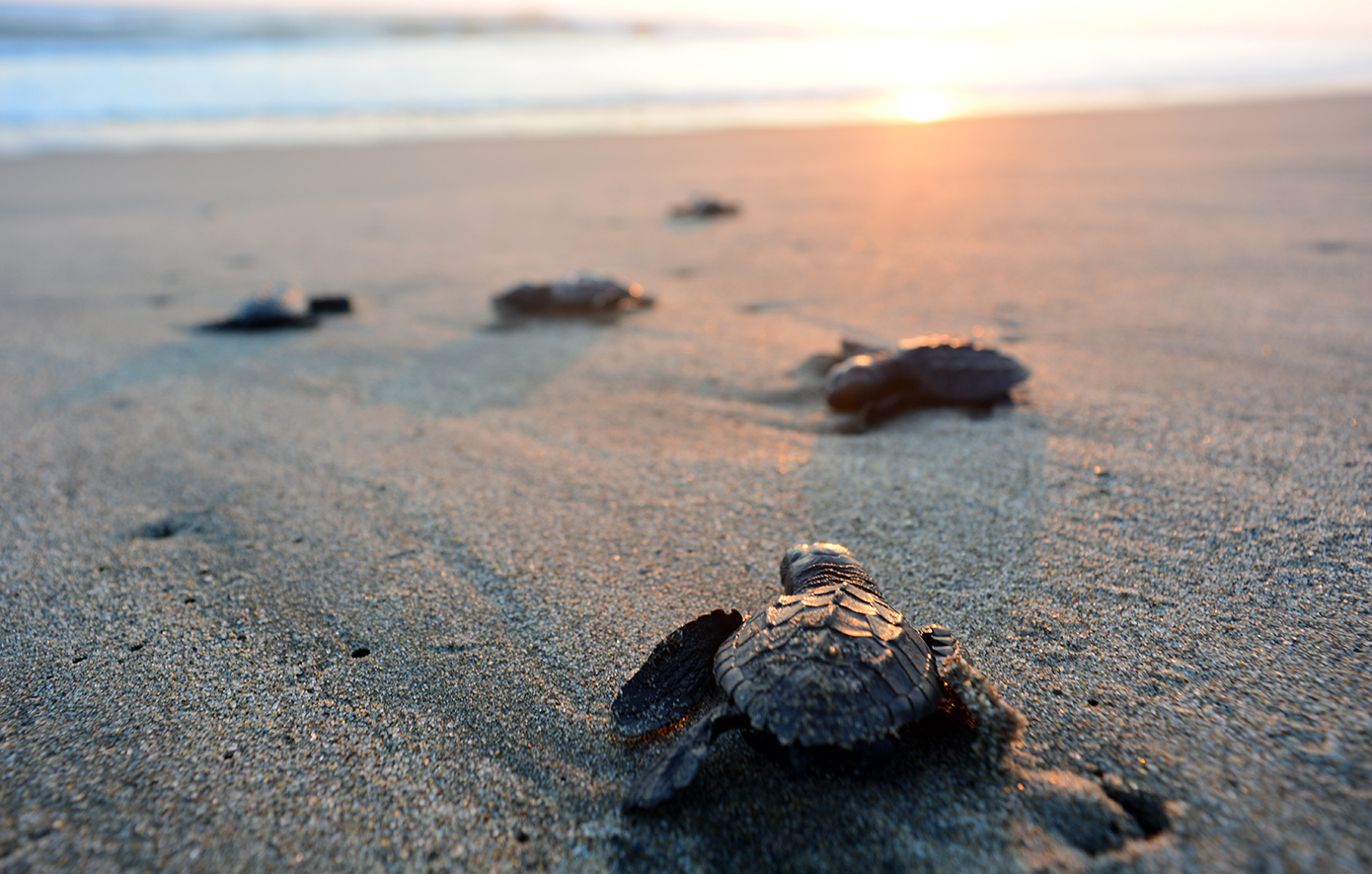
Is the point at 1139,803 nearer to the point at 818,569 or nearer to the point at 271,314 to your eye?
the point at 818,569

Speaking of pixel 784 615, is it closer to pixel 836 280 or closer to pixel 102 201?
pixel 836 280

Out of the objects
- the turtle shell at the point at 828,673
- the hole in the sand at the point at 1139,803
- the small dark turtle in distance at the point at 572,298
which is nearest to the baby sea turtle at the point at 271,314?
the small dark turtle in distance at the point at 572,298

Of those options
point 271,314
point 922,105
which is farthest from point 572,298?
point 922,105

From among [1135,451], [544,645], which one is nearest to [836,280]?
[1135,451]

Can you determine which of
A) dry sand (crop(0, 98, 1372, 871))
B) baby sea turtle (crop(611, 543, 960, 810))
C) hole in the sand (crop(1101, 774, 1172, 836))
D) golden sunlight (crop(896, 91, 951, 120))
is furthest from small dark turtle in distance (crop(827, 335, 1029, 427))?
golden sunlight (crop(896, 91, 951, 120))

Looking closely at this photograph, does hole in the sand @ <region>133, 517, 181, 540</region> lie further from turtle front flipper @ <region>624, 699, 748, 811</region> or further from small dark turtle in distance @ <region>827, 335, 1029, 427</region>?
small dark turtle in distance @ <region>827, 335, 1029, 427</region>
